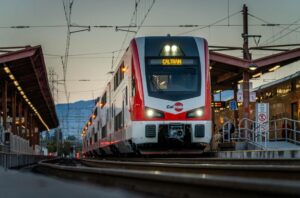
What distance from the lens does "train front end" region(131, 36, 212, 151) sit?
18391mm

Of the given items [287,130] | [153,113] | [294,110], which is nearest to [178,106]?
[153,113]

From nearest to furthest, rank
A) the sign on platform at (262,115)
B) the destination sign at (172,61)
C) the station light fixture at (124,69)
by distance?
the destination sign at (172,61) < the station light fixture at (124,69) < the sign on platform at (262,115)

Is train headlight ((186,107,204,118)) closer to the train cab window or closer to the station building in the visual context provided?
the train cab window

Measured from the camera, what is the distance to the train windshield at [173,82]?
60.4ft

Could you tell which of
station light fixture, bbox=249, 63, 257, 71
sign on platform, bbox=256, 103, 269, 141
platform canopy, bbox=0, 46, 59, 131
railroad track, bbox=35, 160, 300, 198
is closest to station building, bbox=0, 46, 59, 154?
platform canopy, bbox=0, 46, 59, 131

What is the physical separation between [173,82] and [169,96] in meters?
0.54

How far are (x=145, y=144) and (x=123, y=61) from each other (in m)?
3.82

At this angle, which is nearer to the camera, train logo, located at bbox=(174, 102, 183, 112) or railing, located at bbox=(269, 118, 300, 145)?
train logo, located at bbox=(174, 102, 183, 112)

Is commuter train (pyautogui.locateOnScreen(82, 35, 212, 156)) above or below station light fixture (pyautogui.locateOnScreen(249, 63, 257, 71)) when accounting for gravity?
below

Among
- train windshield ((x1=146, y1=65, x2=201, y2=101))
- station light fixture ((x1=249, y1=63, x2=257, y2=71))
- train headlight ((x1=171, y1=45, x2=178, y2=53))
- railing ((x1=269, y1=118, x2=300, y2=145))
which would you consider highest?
station light fixture ((x1=249, y1=63, x2=257, y2=71))

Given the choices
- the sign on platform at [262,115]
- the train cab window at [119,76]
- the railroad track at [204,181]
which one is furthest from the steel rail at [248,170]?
the sign on platform at [262,115]

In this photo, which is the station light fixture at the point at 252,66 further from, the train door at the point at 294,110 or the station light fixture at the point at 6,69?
the station light fixture at the point at 6,69

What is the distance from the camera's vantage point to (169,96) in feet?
60.3

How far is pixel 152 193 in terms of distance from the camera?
6.13 metres
